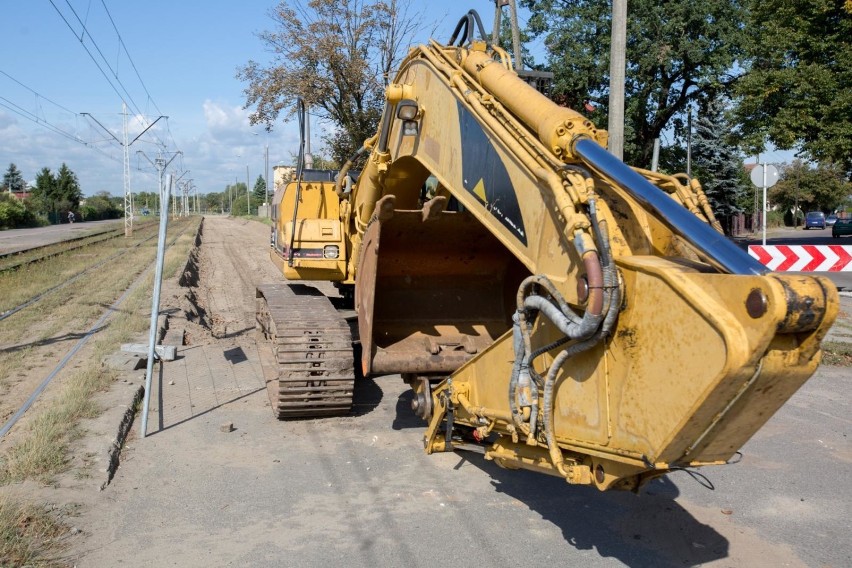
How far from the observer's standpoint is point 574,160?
12.2 feet

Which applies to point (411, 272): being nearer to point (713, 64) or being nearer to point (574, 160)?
point (574, 160)

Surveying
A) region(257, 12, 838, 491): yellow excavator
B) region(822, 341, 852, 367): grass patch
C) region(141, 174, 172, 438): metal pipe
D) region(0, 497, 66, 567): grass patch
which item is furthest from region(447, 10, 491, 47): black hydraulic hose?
region(822, 341, 852, 367): grass patch

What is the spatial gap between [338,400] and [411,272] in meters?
1.39

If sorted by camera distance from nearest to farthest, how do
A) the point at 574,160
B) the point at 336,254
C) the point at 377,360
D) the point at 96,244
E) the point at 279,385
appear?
the point at 574,160
the point at 377,360
the point at 279,385
the point at 336,254
the point at 96,244

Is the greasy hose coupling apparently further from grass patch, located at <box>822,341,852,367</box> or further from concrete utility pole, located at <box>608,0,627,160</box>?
grass patch, located at <box>822,341,852,367</box>

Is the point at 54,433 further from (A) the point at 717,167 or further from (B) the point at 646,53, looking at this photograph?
(A) the point at 717,167

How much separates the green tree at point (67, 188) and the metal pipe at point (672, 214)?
96.3 meters

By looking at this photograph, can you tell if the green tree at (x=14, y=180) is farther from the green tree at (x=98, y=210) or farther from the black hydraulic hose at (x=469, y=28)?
the black hydraulic hose at (x=469, y=28)

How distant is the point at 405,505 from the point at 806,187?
72.9 m

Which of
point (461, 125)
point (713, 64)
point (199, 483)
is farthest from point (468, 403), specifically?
point (713, 64)

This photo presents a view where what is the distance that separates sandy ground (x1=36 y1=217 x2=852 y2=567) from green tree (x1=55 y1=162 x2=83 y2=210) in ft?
305

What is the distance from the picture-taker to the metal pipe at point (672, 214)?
9.61ft

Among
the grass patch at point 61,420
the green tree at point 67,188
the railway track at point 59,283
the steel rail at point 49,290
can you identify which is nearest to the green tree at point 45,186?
the green tree at point 67,188

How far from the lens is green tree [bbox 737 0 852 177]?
21.1 metres
